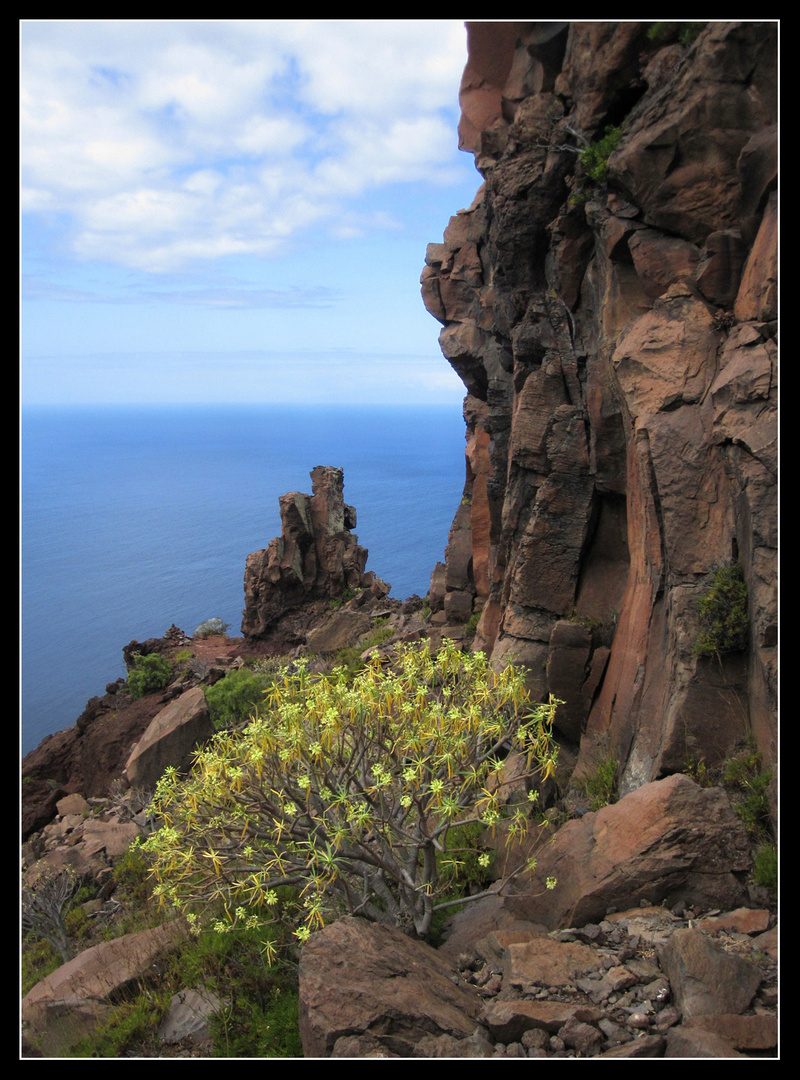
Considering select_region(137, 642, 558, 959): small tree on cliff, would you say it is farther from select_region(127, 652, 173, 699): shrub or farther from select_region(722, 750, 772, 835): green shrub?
select_region(127, 652, 173, 699): shrub

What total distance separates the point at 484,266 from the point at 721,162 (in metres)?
14.0

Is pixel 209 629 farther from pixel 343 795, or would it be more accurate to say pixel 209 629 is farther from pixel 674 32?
pixel 674 32

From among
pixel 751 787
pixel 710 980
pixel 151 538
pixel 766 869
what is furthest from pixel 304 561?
pixel 151 538

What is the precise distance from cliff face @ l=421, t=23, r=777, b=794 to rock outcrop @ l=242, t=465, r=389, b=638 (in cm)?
1959

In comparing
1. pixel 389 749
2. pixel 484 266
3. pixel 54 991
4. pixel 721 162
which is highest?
pixel 484 266

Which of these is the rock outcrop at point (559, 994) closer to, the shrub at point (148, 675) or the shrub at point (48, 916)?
the shrub at point (48, 916)

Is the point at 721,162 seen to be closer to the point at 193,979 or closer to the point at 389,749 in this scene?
the point at 389,749

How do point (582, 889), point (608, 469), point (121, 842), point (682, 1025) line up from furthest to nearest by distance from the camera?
1. point (121, 842)
2. point (608, 469)
3. point (582, 889)
4. point (682, 1025)

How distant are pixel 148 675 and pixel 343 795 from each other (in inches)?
970

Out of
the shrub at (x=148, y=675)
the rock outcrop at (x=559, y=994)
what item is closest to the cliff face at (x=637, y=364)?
the rock outcrop at (x=559, y=994)

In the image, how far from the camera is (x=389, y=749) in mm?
7602

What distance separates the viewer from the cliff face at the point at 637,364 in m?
8.10

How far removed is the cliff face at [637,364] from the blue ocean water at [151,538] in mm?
15725
